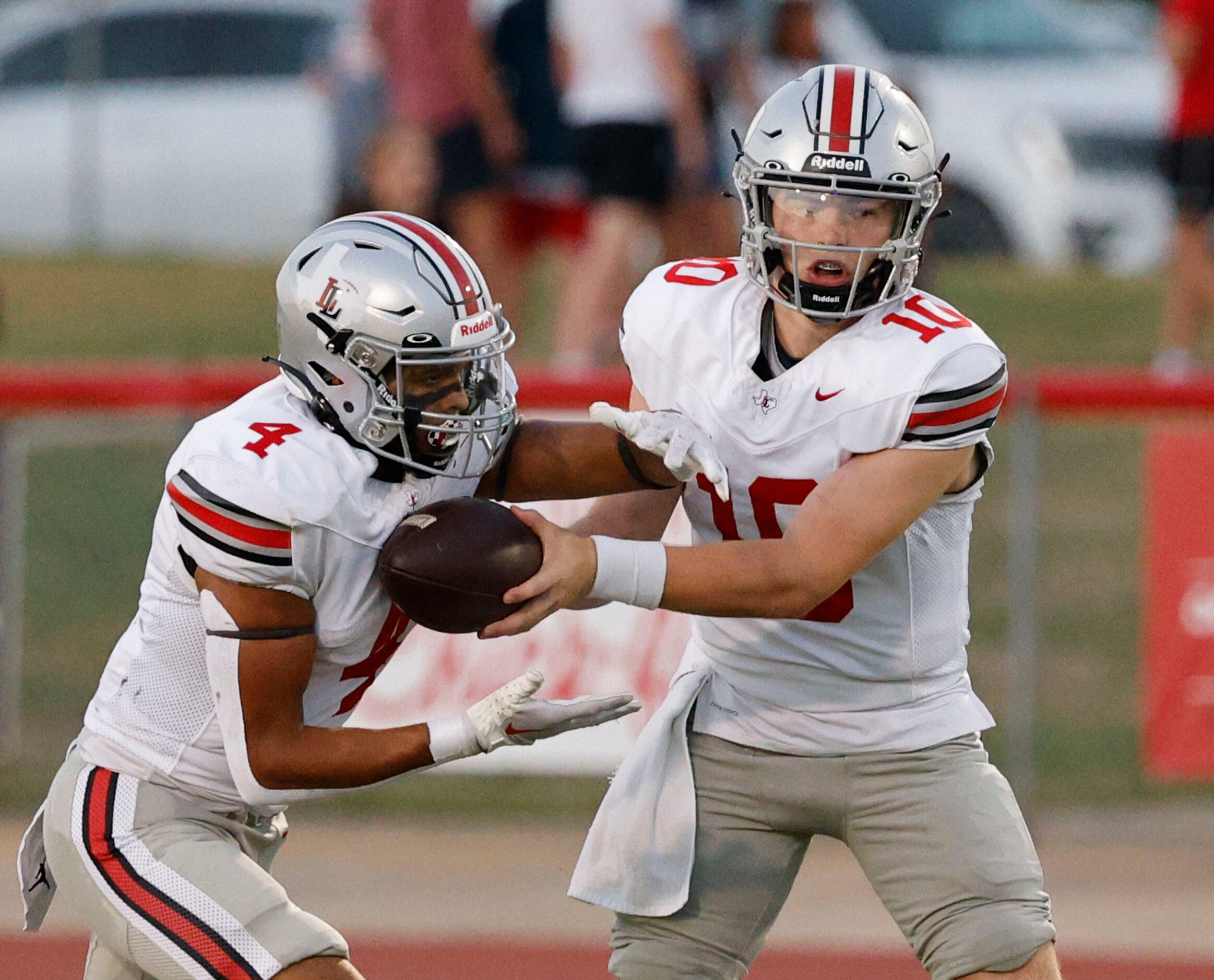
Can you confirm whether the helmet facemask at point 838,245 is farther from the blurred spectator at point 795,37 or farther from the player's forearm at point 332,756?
the blurred spectator at point 795,37

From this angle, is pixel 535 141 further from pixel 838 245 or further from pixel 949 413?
pixel 949 413

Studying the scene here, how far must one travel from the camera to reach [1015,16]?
10.8 meters

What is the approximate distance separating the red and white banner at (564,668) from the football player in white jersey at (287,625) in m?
2.34

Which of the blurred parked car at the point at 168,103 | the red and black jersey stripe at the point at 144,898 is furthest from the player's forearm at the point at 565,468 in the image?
the blurred parked car at the point at 168,103

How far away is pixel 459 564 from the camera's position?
2.95 m

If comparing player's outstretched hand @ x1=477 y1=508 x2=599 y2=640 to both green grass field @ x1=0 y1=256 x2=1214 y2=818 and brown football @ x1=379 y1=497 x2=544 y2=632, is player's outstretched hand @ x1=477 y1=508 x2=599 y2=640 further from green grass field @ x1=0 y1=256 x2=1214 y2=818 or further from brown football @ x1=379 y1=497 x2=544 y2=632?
green grass field @ x1=0 y1=256 x2=1214 y2=818

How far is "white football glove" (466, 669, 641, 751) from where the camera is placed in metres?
3.07

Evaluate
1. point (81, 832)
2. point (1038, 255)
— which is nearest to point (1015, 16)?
point (1038, 255)

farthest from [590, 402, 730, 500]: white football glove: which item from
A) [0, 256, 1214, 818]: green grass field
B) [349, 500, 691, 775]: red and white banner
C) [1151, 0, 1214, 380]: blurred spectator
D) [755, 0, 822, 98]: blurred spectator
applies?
[1151, 0, 1214, 380]: blurred spectator

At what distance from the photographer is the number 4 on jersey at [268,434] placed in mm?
3047

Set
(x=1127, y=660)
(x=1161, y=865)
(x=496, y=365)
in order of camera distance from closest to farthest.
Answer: (x=496, y=365) → (x=1161, y=865) → (x=1127, y=660)

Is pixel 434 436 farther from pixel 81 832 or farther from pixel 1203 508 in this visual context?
pixel 1203 508

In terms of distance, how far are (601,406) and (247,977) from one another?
1.02 m

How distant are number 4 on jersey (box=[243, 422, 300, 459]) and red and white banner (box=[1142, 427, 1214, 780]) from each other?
10.9 ft
